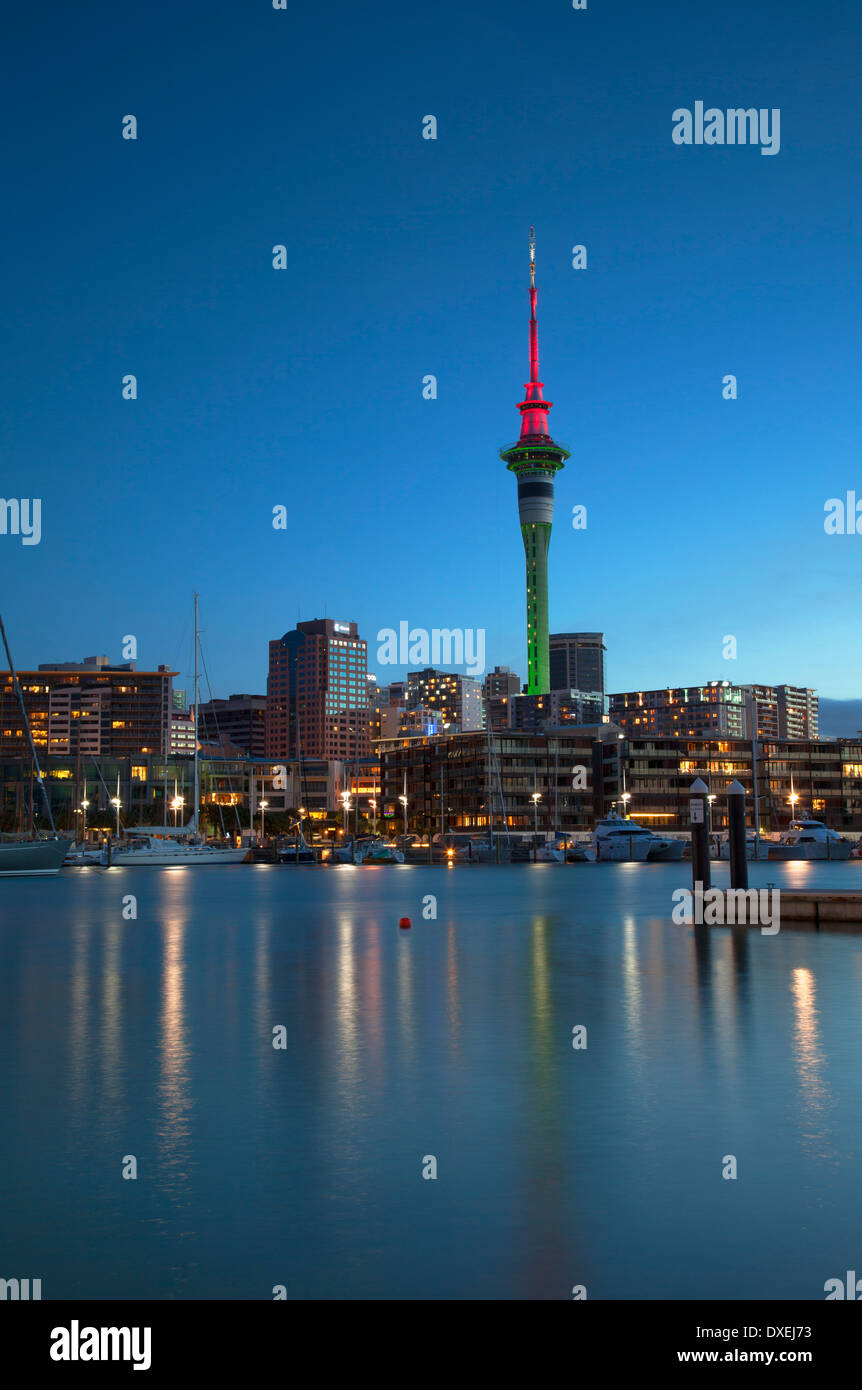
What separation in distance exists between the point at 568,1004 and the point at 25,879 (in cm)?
9352

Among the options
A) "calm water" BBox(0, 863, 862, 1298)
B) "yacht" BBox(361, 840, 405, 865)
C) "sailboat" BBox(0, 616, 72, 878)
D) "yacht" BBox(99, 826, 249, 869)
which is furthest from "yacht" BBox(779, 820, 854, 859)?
"calm water" BBox(0, 863, 862, 1298)

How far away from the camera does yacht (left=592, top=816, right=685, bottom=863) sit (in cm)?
15350

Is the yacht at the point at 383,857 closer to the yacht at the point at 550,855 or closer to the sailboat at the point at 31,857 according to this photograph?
the yacht at the point at 550,855

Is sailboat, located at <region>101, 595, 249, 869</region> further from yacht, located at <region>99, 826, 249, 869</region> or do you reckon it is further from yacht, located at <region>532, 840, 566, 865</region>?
yacht, located at <region>532, 840, 566, 865</region>

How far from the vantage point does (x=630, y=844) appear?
6063 inches

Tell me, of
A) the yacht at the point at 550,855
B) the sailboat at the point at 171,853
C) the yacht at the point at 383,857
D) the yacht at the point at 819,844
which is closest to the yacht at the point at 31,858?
the sailboat at the point at 171,853

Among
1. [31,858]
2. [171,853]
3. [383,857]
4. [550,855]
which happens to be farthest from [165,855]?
[550,855]

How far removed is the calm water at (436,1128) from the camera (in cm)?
1014

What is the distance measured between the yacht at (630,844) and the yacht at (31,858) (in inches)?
2934

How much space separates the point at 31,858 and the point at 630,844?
79.4 metres

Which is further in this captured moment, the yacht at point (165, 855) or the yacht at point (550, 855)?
the yacht at point (550, 855)

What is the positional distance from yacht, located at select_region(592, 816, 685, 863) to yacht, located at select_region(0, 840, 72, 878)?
7451 cm

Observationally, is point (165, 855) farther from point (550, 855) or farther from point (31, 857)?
point (550, 855)
